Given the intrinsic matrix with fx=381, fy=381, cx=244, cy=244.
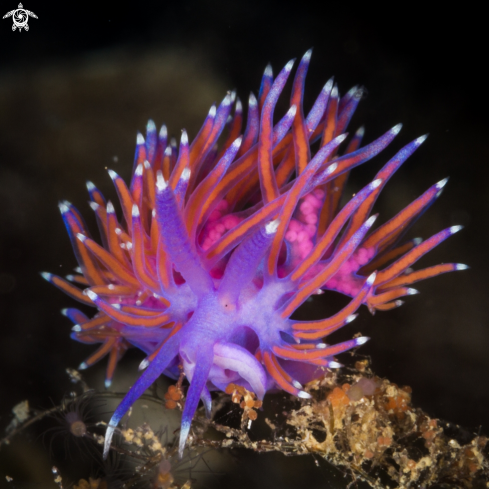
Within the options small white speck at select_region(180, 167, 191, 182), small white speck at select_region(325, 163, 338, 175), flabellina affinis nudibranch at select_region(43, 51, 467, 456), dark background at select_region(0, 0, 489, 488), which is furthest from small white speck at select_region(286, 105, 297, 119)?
dark background at select_region(0, 0, 489, 488)

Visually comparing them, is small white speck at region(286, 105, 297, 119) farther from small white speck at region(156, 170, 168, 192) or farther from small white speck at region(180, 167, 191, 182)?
small white speck at region(156, 170, 168, 192)

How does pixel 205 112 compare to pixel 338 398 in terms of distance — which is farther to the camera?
pixel 205 112

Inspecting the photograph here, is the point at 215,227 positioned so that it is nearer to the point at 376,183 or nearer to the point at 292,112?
the point at 292,112

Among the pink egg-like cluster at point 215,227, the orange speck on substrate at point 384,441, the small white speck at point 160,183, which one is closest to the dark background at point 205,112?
the orange speck on substrate at point 384,441

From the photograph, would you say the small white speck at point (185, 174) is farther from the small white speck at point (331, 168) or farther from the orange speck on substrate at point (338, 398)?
the orange speck on substrate at point (338, 398)

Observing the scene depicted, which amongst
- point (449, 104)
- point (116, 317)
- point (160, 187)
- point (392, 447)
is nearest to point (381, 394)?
point (392, 447)

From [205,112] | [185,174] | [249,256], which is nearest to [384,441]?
[249,256]
